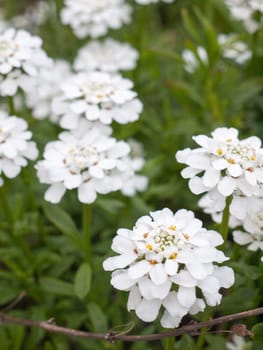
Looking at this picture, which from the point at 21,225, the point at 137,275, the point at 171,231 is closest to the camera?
the point at 137,275

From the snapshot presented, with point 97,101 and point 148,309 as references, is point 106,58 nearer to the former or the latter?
point 97,101

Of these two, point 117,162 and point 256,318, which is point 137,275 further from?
point 256,318

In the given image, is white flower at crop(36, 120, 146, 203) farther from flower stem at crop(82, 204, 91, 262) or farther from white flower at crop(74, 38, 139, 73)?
white flower at crop(74, 38, 139, 73)

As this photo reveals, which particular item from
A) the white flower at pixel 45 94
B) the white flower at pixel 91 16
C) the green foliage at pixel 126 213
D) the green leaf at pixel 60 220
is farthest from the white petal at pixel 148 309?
the white flower at pixel 91 16

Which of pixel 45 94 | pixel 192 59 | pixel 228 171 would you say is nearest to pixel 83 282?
pixel 228 171

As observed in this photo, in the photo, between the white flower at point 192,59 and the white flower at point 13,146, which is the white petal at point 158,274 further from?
the white flower at point 192,59

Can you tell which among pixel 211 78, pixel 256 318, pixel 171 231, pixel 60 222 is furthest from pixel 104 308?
pixel 211 78

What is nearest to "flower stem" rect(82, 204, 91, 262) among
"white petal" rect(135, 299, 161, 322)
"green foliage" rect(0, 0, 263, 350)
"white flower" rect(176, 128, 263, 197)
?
"green foliage" rect(0, 0, 263, 350)
